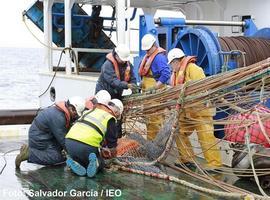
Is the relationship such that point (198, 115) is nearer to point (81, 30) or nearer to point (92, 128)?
point (92, 128)

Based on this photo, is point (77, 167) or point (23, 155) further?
point (23, 155)

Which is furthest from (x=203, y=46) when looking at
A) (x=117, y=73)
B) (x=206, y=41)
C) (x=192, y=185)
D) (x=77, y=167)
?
(x=77, y=167)

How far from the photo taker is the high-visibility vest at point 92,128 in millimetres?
6039

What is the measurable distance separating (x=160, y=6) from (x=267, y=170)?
8.51m

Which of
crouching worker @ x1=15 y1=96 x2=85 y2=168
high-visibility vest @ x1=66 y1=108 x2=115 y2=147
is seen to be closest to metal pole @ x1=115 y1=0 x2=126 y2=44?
crouching worker @ x1=15 y1=96 x2=85 y2=168

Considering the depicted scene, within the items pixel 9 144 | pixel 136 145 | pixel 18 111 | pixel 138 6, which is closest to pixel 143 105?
pixel 136 145

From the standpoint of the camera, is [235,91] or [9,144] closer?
[235,91]

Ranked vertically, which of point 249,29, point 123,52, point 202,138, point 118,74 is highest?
point 249,29

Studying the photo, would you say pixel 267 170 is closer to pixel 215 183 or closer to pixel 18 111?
pixel 215 183

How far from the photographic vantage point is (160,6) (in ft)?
43.7

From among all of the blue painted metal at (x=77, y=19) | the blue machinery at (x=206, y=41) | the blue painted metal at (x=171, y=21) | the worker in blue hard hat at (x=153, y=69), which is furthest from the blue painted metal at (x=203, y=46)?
the blue painted metal at (x=77, y=19)

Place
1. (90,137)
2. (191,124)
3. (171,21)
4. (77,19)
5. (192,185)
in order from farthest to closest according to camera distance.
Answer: (77,19) < (171,21) < (191,124) < (90,137) < (192,185)

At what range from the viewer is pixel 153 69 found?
7.40m

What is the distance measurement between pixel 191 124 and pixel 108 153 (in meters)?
1.18
